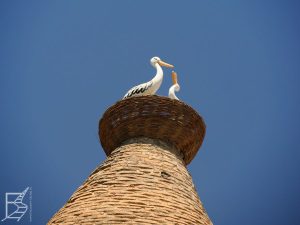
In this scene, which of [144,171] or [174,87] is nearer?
[144,171]

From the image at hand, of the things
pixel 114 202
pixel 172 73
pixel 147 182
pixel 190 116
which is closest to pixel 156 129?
pixel 190 116

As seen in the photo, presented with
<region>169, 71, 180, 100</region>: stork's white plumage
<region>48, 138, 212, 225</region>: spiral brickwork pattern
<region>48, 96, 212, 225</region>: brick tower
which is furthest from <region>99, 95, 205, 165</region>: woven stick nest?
<region>169, 71, 180, 100</region>: stork's white plumage

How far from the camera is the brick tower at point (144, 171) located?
5.21 m

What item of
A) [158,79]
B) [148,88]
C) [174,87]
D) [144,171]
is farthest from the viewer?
[174,87]

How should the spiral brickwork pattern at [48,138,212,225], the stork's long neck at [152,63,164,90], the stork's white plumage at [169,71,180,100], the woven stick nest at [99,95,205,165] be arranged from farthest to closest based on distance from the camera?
1. the stork's white plumage at [169,71,180,100]
2. the stork's long neck at [152,63,164,90]
3. the woven stick nest at [99,95,205,165]
4. the spiral brickwork pattern at [48,138,212,225]

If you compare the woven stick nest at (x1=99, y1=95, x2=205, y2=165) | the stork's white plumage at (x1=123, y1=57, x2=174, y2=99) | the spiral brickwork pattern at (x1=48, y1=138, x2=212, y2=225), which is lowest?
the spiral brickwork pattern at (x1=48, y1=138, x2=212, y2=225)

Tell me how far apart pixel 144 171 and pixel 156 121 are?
50.5 inches

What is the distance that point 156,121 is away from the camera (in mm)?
7137

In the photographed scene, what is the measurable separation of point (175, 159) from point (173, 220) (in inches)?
68.6

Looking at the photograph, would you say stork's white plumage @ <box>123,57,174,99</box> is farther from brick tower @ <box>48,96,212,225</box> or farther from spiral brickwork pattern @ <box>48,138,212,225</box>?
spiral brickwork pattern @ <box>48,138,212,225</box>

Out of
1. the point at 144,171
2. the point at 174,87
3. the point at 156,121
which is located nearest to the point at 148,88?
the point at 174,87

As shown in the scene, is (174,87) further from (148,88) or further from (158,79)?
(148,88)

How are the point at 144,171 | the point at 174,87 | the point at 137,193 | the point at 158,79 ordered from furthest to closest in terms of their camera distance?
the point at 174,87 → the point at 158,79 → the point at 144,171 → the point at 137,193

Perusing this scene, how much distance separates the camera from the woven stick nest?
716 cm
